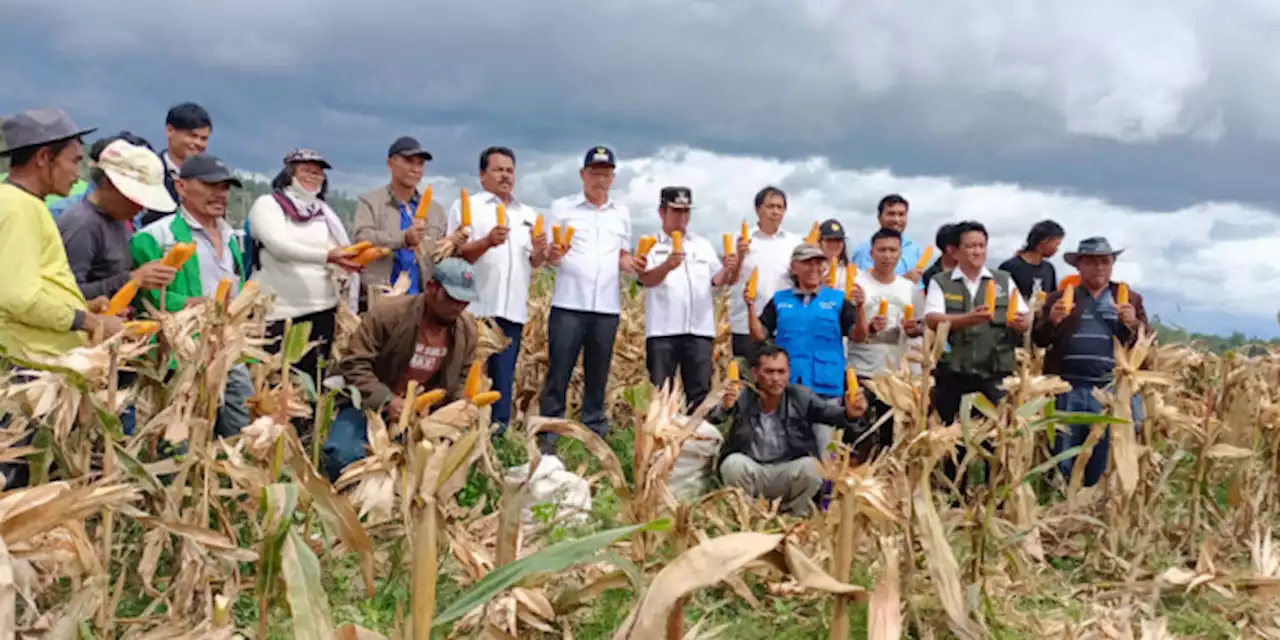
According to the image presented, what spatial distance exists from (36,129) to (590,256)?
3.16m

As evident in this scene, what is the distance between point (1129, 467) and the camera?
4055mm

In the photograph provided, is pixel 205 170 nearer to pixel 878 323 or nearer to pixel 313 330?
pixel 313 330

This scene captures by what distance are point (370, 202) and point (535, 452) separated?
3637 millimetres

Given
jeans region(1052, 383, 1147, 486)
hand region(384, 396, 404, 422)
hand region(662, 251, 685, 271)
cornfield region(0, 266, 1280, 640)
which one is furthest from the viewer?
hand region(662, 251, 685, 271)

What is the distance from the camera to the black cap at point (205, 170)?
4320 millimetres

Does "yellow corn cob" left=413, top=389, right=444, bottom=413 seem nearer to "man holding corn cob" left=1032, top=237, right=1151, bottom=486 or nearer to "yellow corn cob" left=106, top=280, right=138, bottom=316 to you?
"yellow corn cob" left=106, top=280, right=138, bottom=316

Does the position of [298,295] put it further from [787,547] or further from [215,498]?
[787,547]

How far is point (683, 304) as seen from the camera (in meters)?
6.12

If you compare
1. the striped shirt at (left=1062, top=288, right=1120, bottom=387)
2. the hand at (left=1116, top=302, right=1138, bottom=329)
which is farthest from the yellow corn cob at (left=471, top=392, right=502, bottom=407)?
the hand at (left=1116, top=302, right=1138, bottom=329)

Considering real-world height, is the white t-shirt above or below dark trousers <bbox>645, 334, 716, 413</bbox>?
above

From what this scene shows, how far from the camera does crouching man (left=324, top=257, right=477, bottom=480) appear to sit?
452 cm

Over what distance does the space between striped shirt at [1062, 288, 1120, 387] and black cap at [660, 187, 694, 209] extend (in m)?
2.52

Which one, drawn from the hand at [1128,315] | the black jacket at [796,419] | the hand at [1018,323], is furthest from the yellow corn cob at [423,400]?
the hand at [1128,315]

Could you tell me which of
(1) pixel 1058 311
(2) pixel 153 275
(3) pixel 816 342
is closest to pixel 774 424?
(3) pixel 816 342
